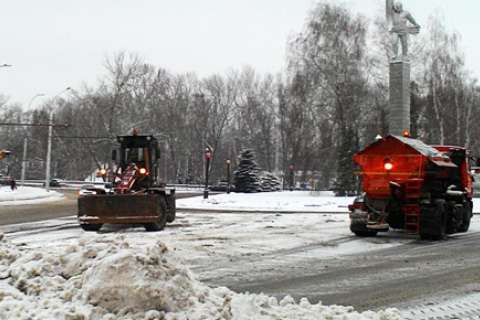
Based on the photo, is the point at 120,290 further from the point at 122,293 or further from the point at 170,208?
the point at 170,208

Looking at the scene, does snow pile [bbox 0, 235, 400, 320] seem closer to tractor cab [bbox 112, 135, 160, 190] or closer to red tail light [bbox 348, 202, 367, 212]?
red tail light [bbox 348, 202, 367, 212]

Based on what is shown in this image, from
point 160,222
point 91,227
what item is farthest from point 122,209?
point 91,227

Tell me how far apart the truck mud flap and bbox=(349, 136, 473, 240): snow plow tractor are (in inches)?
216

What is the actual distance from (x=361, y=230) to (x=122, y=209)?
21.3 ft

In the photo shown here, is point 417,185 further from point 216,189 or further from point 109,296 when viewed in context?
point 216,189

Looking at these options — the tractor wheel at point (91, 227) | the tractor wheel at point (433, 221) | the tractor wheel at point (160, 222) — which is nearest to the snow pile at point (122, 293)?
the tractor wheel at point (433, 221)

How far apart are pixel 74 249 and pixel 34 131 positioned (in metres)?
84.9

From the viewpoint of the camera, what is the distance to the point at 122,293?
5.27m

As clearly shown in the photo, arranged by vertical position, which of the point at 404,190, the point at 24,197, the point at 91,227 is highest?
the point at 404,190

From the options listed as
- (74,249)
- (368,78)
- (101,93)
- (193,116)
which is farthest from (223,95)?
(74,249)

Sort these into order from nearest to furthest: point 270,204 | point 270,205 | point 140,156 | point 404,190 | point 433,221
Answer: point 433,221
point 404,190
point 140,156
point 270,205
point 270,204

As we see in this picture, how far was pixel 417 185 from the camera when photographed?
14758 mm

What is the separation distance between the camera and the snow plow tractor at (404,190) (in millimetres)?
14633

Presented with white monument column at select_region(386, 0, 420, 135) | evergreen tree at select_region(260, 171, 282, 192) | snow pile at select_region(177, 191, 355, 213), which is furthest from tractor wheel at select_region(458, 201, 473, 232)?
evergreen tree at select_region(260, 171, 282, 192)
